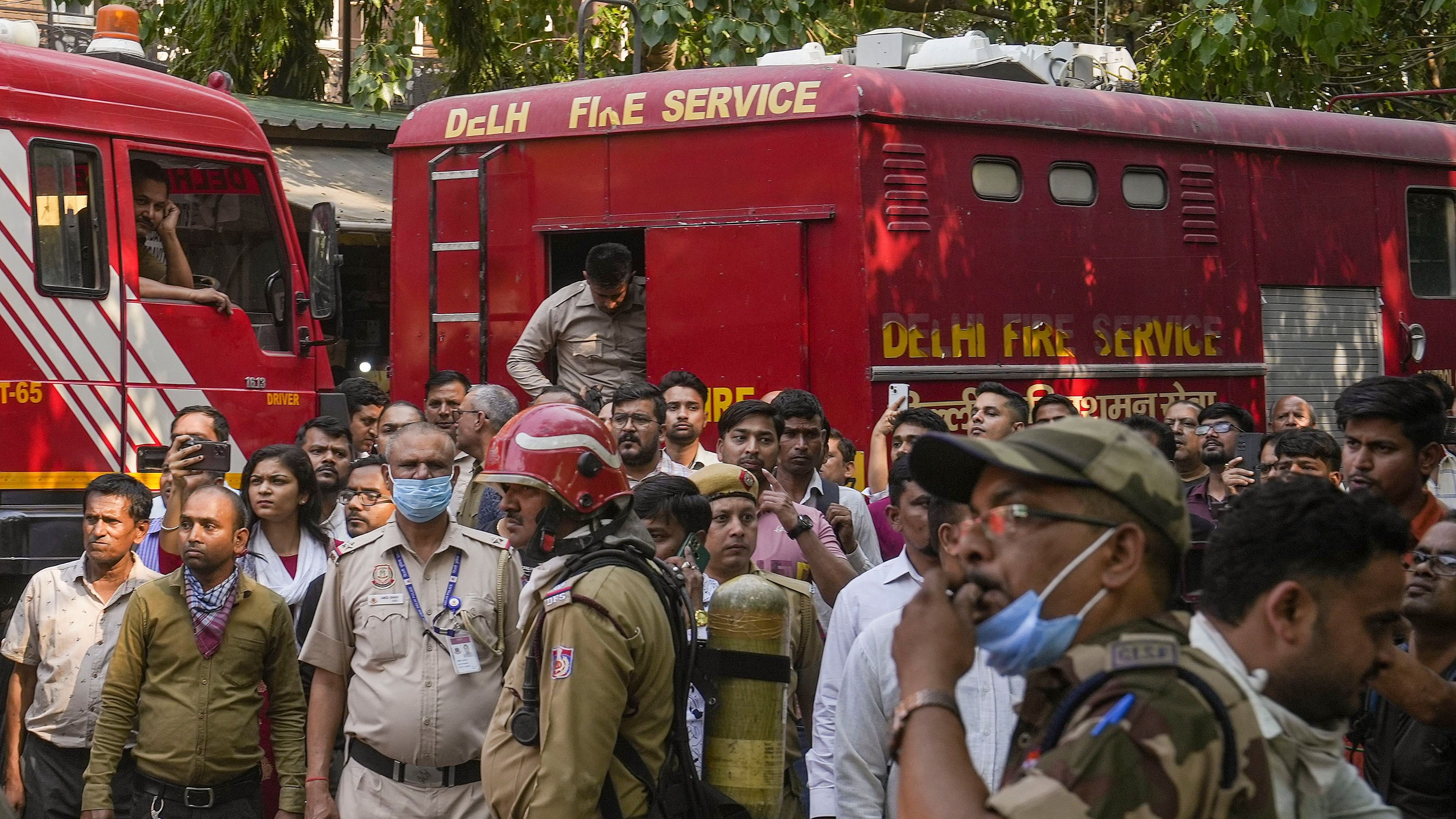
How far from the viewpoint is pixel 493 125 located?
9133mm

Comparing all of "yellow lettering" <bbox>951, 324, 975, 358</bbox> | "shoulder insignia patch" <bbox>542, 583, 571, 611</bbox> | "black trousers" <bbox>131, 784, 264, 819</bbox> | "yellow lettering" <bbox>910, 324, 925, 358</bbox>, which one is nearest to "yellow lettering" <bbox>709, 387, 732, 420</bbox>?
"yellow lettering" <bbox>910, 324, 925, 358</bbox>

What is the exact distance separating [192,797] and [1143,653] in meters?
3.96

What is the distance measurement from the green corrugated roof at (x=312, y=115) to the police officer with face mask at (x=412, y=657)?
1040cm

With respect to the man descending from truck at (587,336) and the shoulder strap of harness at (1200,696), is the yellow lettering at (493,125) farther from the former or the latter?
the shoulder strap of harness at (1200,696)

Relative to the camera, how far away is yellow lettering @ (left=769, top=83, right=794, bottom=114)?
328 inches

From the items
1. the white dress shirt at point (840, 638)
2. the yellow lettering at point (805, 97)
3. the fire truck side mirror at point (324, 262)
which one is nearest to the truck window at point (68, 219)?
the fire truck side mirror at point (324, 262)

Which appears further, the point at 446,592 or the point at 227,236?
the point at 227,236

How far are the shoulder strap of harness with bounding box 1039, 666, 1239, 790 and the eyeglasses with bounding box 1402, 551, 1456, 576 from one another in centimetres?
180

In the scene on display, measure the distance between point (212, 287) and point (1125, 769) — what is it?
7102 mm

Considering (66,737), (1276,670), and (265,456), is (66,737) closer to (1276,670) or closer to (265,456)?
(265,456)

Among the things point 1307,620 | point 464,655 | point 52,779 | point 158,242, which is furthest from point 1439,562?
point 158,242

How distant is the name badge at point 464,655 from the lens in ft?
15.8

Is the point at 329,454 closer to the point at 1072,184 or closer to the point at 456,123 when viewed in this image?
the point at 456,123

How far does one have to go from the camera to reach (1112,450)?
2.18 meters
